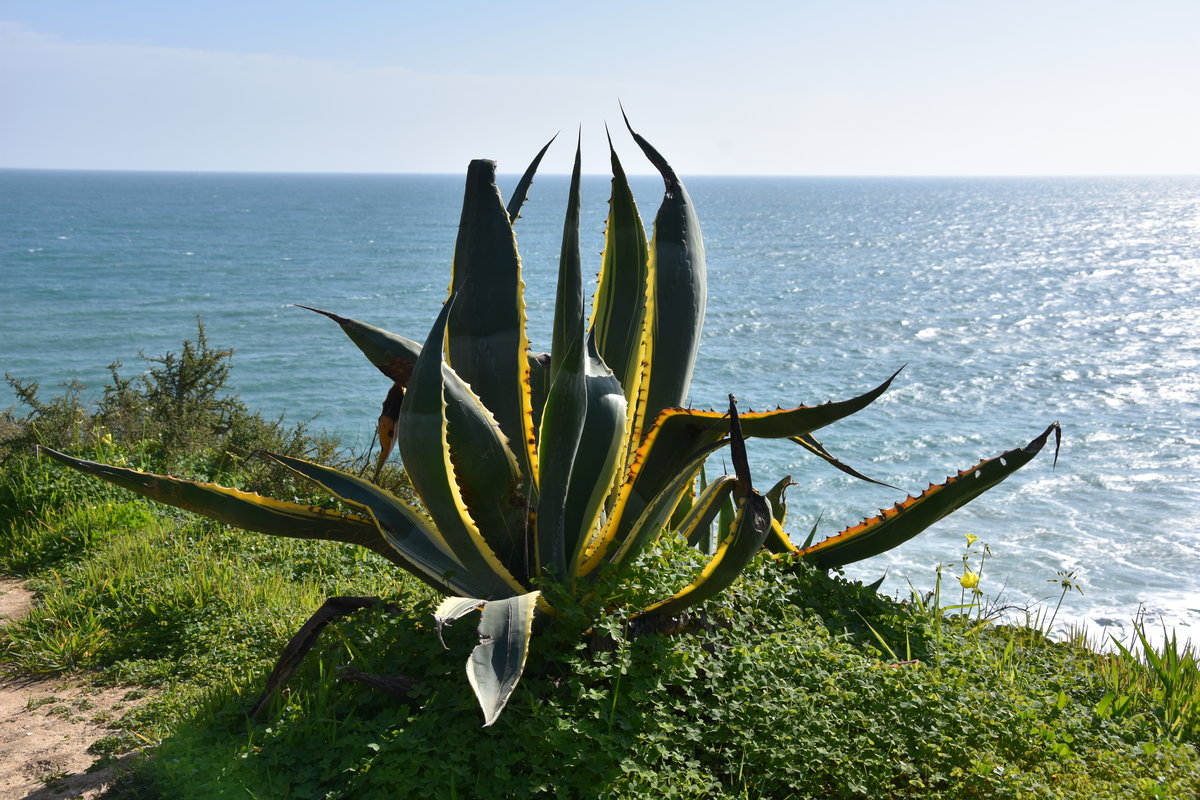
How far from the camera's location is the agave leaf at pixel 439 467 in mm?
2373

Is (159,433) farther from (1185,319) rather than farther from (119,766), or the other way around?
(1185,319)

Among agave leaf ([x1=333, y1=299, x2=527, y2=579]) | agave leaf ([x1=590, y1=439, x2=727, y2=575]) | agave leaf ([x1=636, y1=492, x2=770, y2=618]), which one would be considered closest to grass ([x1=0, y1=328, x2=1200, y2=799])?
agave leaf ([x1=590, y1=439, x2=727, y2=575])

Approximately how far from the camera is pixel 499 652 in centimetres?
224

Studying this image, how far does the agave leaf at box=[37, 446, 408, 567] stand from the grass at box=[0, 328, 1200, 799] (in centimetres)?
32

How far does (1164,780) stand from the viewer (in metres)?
2.51

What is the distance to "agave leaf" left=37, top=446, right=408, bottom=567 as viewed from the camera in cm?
261

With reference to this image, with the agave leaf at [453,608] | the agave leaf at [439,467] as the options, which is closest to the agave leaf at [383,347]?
the agave leaf at [439,467]

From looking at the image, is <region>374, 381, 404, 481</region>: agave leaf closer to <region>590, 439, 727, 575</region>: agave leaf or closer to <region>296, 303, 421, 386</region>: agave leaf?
<region>296, 303, 421, 386</region>: agave leaf

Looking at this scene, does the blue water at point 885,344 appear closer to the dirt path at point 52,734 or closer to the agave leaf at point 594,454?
the agave leaf at point 594,454

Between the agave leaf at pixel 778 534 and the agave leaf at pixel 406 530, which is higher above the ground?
the agave leaf at pixel 406 530

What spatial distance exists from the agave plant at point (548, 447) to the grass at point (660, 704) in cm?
19

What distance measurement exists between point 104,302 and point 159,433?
34106 millimetres

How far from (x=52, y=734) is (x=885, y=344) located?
83.3 ft

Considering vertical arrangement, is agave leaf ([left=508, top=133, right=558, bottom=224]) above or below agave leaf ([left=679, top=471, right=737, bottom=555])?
above
